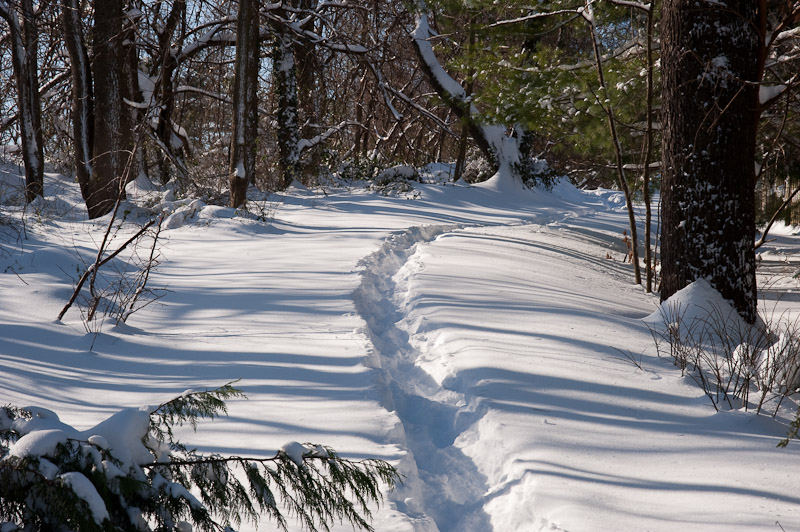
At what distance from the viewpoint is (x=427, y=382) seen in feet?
12.7

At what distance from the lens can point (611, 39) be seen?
10484 mm

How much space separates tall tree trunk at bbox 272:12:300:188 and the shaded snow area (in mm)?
6597

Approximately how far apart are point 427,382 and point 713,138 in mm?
3412

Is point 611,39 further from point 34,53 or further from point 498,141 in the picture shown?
point 34,53

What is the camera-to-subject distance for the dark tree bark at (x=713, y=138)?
203 inches

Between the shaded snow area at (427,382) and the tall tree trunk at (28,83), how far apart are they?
425 cm

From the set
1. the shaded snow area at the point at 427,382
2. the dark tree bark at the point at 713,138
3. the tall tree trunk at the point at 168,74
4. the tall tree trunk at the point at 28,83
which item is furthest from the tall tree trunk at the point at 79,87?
the dark tree bark at the point at 713,138

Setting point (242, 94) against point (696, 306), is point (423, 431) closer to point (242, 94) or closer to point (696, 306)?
point (696, 306)

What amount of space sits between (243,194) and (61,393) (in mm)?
6906

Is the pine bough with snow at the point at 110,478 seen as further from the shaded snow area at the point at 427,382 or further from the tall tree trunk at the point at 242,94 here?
the tall tree trunk at the point at 242,94

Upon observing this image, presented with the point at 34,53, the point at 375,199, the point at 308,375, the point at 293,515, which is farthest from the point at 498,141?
the point at 293,515

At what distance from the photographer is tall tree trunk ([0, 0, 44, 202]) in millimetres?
10367

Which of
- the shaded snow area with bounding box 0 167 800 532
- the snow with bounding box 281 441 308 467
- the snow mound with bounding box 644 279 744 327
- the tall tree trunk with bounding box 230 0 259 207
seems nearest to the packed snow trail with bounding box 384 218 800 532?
the shaded snow area with bounding box 0 167 800 532

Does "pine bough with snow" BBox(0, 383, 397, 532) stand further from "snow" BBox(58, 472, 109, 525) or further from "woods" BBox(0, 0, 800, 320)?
"woods" BBox(0, 0, 800, 320)
